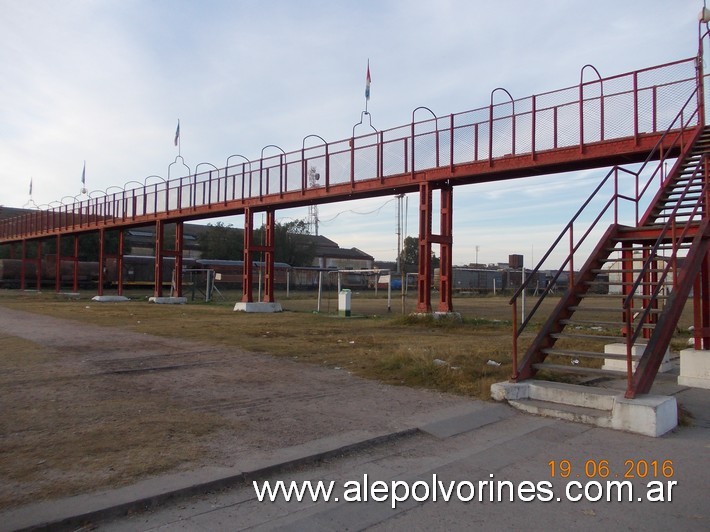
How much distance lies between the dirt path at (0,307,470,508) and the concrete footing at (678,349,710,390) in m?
4.05

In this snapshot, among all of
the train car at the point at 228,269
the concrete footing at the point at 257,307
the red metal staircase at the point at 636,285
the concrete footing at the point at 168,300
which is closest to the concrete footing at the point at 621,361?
the red metal staircase at the point at 636,285

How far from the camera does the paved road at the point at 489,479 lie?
4160 millimetres

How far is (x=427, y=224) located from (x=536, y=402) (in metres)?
13.8

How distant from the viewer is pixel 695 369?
908 cm

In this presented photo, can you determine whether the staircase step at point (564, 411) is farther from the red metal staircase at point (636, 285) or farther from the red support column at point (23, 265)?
the red support column at point (23, 265)

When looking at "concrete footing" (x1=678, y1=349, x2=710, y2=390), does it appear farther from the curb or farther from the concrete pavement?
the curb

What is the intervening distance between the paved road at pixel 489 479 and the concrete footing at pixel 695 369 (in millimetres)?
2142

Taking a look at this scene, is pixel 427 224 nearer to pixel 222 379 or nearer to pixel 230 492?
pixel 222 379

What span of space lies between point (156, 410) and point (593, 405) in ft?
18.5

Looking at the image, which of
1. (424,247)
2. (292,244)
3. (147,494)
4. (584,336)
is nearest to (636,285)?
(584,336)

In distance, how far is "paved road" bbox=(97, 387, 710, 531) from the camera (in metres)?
4.16

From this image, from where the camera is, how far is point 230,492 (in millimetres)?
4684

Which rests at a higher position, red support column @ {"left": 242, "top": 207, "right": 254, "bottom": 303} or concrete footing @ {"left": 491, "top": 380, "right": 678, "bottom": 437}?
red support column @ {"left": 242, "top": 207, "right": 254, "bottom": 303}

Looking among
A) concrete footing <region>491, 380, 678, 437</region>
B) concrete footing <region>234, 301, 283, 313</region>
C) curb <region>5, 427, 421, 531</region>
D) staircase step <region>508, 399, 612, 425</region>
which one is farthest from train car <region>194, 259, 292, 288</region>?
curb <region>5, 427, 421, 531</region>
